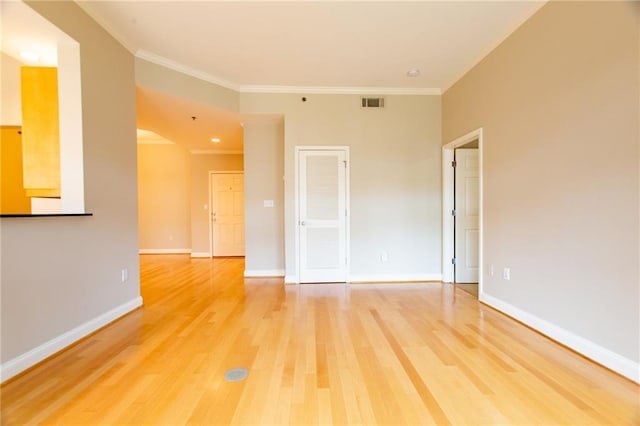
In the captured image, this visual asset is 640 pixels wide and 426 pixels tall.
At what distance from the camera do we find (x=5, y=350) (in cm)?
178

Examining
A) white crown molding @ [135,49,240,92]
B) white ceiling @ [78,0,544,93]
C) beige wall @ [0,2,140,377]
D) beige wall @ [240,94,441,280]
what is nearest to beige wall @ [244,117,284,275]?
beige wall @ [240,94,441,280]

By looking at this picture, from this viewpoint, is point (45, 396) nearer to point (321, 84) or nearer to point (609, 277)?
point (609, 277)

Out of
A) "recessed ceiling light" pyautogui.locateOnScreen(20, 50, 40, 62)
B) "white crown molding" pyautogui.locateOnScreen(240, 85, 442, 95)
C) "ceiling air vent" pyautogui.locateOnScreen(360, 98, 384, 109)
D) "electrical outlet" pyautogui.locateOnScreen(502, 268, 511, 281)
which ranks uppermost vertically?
"white crown molding" pyautogui.locateOnScreen(240, 85, 442, 95)

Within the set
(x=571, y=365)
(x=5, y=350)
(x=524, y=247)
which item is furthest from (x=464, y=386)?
(x=5, y=350)

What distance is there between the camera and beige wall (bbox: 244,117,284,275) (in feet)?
15.0

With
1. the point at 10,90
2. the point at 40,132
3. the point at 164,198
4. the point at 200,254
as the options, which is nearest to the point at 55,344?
the point at 40,132

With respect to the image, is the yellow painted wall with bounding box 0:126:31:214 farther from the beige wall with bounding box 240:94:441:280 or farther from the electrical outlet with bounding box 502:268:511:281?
the electrical outlet with bounding box 502:268:511:281

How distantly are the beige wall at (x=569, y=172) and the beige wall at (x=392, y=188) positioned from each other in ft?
3.68

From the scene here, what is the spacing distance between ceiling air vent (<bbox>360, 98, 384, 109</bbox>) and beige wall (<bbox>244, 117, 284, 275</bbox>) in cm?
135

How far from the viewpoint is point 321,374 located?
183 centimetres

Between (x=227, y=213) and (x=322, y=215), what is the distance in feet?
11.4

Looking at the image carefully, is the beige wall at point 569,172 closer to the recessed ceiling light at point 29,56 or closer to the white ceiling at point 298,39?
the white ceiling at point 298,39

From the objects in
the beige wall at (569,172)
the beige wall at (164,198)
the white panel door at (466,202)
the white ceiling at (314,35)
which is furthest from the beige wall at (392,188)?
the beige wall at (164,198)

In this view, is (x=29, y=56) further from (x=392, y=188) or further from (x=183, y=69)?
(x=392, y=188)
